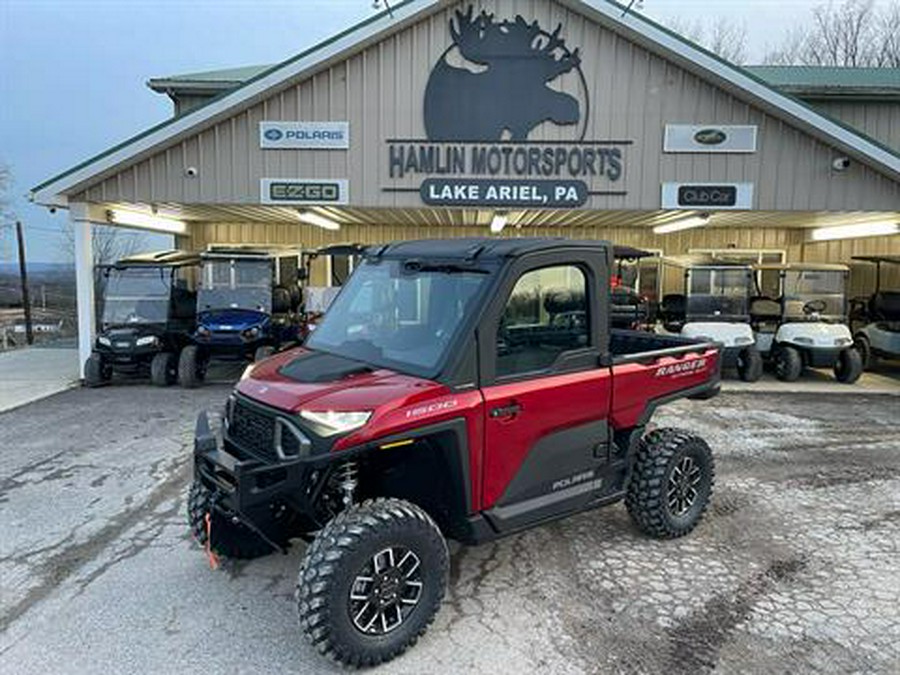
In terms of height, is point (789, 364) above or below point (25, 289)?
below

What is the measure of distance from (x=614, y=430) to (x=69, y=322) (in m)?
21.8

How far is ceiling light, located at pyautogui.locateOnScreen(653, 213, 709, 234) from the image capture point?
11.8 metres

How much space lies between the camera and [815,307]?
11477mm

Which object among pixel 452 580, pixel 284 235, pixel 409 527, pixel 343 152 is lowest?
pixel 452 580

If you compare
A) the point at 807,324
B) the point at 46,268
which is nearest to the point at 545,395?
the point at 807,324

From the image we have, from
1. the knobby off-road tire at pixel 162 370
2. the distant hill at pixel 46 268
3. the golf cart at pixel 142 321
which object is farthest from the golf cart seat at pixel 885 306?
the distant hill at pixel 46 268

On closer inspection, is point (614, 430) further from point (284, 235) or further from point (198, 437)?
point (284, 235)

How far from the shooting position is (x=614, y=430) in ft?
13.4

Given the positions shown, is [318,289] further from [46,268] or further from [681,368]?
[46,268]

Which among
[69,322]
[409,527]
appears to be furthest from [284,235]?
[409,527]

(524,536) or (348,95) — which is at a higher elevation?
(348,95)

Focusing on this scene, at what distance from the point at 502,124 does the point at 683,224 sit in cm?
528

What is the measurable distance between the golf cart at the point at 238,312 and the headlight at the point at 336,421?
25.3 ft

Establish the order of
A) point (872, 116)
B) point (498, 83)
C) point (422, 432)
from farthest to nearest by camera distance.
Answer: point (872, 116), point (498, 83), point (422, 432)
